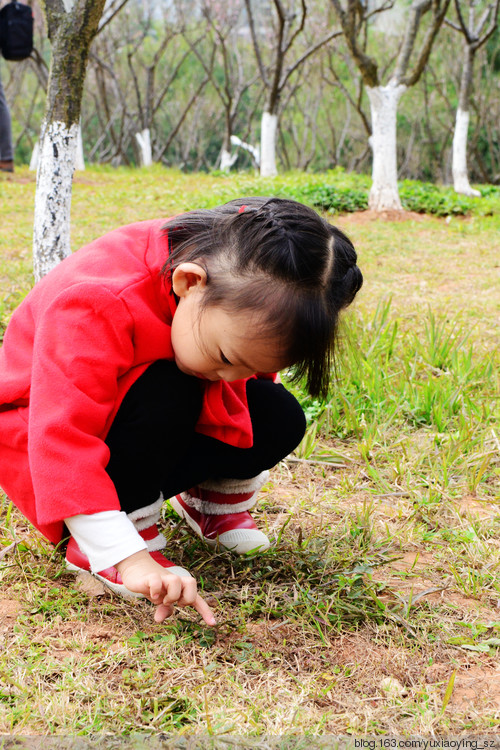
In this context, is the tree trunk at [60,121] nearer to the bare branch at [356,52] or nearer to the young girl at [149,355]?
the young girl at [149,355]

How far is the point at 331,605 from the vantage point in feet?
4.79

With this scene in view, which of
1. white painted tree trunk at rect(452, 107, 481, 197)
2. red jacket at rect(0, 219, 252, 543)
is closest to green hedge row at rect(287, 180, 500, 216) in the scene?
white painted tree trunk at rect(452, 107, 481, 197)

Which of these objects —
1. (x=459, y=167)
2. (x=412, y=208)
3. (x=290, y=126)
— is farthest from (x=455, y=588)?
(x=290, y=126)

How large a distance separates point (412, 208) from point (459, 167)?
2.72 meters

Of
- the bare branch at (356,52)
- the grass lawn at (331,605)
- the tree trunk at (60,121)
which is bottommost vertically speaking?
the grass lawn at (331,605)

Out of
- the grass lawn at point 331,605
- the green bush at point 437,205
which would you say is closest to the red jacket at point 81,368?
the grass lawn at point 331,605

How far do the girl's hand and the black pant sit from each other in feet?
0.69

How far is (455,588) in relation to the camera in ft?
5.15

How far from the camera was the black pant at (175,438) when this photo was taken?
1.34 metres

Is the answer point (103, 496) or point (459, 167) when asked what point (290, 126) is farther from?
point (103, 496)

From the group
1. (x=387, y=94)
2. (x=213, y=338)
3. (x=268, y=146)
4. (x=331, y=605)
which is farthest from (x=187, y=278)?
(x=268, y=146)

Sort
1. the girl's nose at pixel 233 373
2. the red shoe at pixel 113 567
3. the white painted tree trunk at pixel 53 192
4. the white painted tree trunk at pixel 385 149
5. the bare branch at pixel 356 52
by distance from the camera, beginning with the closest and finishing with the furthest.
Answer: the girl's nose at pixel 233 373, the red shoe at pixel 113 567, the white painted tree trunk at pixel 53 192, the bare branch at pixel 356 52, the white painted tree trunk at pixel 385 149

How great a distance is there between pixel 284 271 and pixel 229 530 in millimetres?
745

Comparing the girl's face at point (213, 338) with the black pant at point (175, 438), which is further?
the black pant at point (175, 438)
